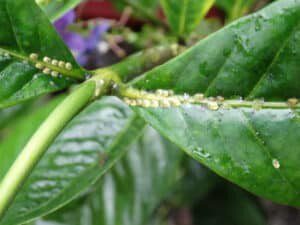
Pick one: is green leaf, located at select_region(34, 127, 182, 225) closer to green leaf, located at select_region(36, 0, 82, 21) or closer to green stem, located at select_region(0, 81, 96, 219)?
green leaf, located at select_region(36, 0, 82, 21)

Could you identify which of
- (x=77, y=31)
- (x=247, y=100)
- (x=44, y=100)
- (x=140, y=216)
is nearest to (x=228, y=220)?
(x=140, y=216)

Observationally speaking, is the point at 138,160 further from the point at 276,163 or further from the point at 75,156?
the point at 276,163

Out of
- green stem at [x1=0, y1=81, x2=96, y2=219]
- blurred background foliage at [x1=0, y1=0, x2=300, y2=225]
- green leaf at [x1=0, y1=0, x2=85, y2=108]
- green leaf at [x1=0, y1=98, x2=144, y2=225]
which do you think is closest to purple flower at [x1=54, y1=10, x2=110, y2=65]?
blurred background foliage at [x1=0, y1=0, x2=300, y2=225]

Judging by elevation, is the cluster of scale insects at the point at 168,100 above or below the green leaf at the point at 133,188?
below

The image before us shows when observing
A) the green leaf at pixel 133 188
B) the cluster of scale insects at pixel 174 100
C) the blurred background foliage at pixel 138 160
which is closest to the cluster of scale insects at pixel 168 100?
the cluster of scale insects at pixel 174 100

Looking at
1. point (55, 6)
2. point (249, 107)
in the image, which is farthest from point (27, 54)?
point (249, 107)

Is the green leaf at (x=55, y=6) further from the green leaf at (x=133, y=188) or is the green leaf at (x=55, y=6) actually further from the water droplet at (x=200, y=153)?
the green leaf at (x=133, y=188)

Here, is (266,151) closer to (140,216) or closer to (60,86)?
(60,86)
